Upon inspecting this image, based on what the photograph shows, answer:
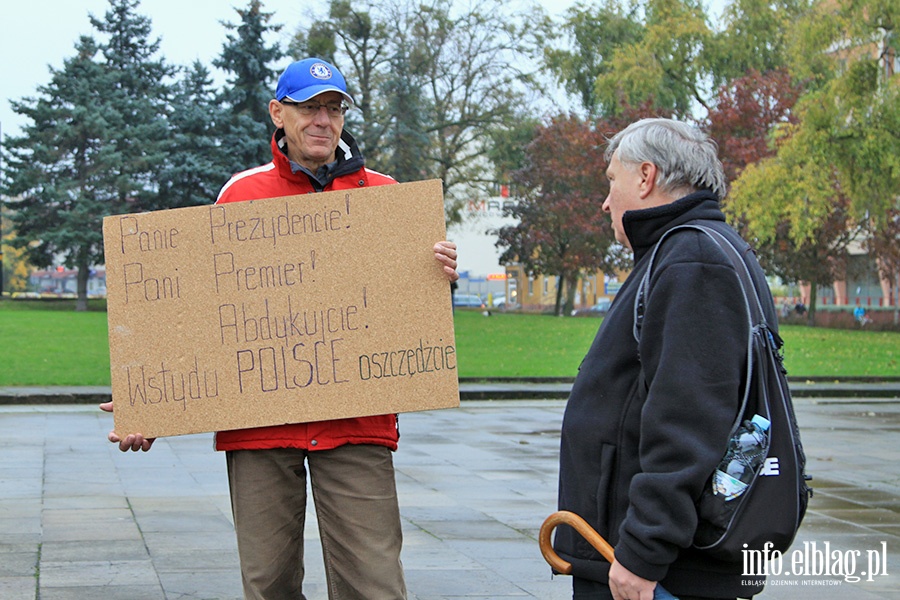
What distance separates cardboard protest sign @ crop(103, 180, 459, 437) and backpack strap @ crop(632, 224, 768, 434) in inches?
47.8

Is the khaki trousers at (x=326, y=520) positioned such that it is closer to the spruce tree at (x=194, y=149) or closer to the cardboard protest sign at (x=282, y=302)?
the cardboard protest sign at (x=282, y=302)

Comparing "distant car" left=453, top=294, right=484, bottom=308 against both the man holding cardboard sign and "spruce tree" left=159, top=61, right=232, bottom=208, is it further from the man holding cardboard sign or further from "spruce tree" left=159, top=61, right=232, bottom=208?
the man holding cardboard sign

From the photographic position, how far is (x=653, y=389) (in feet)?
9.27

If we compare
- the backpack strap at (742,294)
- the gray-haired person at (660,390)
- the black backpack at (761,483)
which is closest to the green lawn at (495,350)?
the gray-haired person at (660,390)

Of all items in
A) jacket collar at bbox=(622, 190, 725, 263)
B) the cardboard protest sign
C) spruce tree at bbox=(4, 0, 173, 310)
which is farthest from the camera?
spruce tree at bbox=(4, 0, 173, 310)

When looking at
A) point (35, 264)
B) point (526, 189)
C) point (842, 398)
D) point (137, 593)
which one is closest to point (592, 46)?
point (526, 189)

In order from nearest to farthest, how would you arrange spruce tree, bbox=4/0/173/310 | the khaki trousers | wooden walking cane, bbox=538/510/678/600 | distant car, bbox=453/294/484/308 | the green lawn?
1. wooden walking cane, bbox=538/510/678/600
2. the khaki trousers
3. the green lawn
4. spruce tree, bbox=4/0/173/310
5. distant car, bbox=453/294/484/308

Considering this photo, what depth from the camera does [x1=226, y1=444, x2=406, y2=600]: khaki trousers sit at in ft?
13.0

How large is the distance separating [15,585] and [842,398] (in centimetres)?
1734

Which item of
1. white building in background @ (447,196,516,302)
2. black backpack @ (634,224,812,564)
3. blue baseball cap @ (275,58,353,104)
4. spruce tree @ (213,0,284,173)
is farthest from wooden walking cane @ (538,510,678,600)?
white building in background @ (447,196,516,302)

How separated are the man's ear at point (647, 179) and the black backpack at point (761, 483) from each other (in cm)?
28

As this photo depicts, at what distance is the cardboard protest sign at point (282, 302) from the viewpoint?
13.3ft

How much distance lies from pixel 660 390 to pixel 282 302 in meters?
1.70

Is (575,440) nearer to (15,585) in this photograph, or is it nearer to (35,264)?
(15,585)
